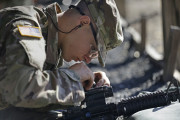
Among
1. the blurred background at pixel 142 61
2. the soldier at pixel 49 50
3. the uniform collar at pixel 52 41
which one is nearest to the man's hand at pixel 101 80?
the soldier at pixel 49 50

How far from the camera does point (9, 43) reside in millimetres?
2211

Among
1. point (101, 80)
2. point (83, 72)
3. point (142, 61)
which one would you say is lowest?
point (142, 61)

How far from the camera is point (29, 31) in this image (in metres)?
2.25

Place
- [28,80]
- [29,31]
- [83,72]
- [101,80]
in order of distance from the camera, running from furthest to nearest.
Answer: [101,80], [83,72], [29,31], [28,80]

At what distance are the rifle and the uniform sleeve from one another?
299mm

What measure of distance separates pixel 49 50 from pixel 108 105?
0.62 metres

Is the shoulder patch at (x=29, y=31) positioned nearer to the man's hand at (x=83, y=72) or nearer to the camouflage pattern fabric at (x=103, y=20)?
the man's hand at (x=83, y=72)

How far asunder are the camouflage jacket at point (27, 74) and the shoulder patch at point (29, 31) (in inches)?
0.8

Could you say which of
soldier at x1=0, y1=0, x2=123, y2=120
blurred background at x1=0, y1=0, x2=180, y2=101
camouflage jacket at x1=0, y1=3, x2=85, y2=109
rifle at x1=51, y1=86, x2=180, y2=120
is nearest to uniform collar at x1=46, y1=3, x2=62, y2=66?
soldier at x1=0, y1=0, x2=123, y2=120

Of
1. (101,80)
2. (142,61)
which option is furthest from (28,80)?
(142,61)

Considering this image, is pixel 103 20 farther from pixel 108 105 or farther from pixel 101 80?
pixel 108 105

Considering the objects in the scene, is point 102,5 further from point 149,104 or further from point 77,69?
point 149,104

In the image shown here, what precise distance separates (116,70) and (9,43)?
4101mm

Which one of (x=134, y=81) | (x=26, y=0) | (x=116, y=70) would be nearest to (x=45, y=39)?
(x=26, y=0)
